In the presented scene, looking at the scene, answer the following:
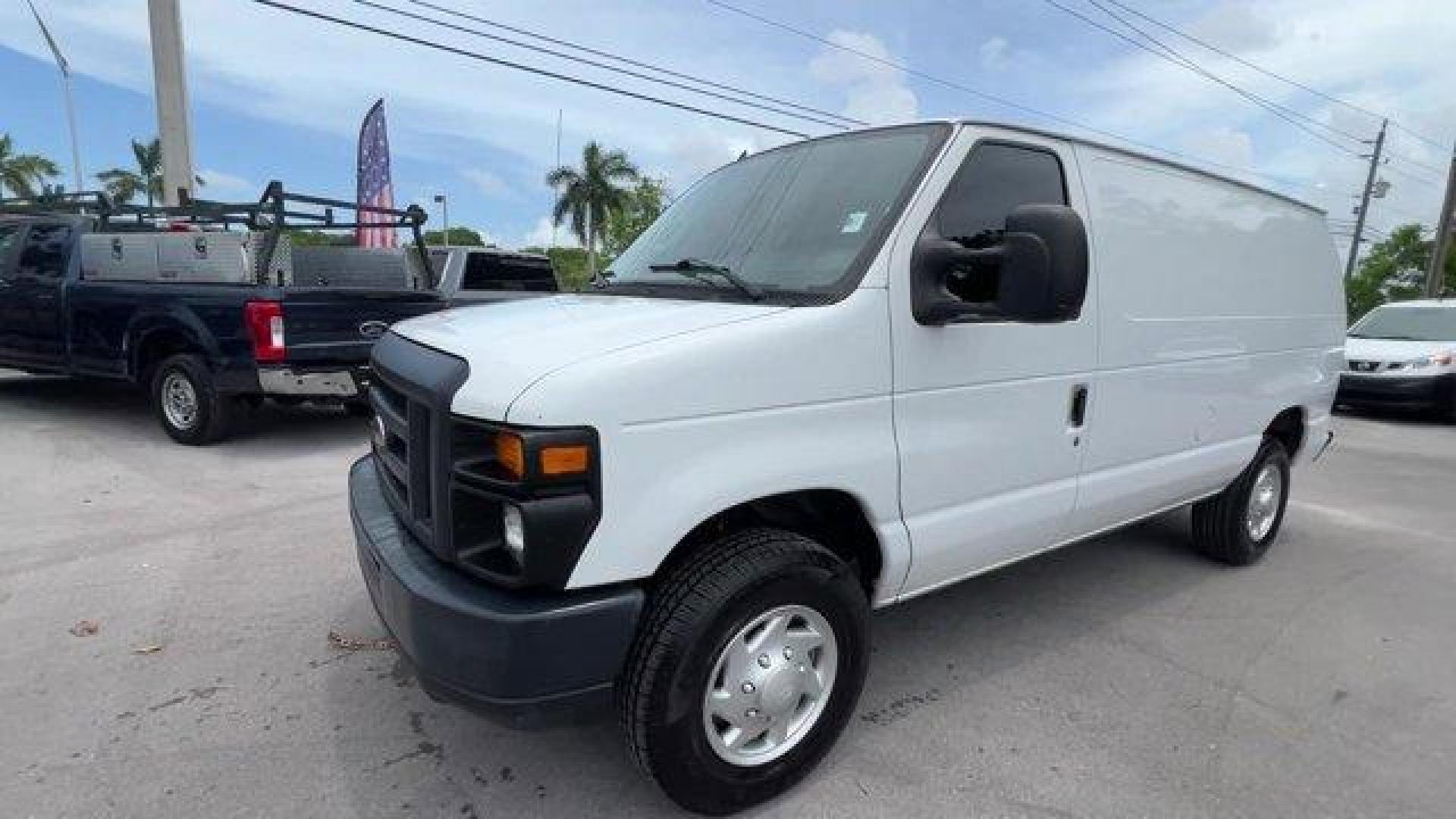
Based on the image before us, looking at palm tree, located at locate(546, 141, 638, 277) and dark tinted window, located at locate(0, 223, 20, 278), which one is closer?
dark tinted window, located at locate(0, 223, 20, 278)

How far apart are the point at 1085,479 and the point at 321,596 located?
3.45 m

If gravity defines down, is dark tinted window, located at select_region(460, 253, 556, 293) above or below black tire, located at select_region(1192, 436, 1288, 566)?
above

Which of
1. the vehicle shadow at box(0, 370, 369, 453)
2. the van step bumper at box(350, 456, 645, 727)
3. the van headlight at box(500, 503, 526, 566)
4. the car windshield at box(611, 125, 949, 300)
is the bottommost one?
the vehicle shadow at box(0, 370, 369, 453)

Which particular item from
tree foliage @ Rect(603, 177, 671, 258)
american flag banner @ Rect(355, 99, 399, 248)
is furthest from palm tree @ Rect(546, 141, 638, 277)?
american flag banner @ Rect(355, 99, 399, 248)

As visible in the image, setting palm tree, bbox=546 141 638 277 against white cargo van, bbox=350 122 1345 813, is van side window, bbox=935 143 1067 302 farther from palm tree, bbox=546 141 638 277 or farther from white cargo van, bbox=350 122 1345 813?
palm tree, bbox=546 141 638 277

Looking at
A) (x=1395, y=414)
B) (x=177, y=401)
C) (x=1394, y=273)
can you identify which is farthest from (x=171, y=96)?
(x=1394, y=273)

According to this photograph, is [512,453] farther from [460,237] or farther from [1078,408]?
[460,237]

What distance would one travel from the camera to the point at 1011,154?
299cm

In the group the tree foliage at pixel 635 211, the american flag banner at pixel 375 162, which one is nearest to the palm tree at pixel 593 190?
the tree foliage at pixel 635 211

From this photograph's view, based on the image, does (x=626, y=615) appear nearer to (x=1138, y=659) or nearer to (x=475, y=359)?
(x=475, y=359)

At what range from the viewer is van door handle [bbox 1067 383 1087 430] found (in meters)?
3.13

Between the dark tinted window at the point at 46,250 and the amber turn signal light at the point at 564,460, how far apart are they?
7.97 metres

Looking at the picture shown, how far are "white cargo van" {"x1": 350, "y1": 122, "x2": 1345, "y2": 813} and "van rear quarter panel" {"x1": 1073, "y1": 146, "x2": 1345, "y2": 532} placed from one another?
0.02m

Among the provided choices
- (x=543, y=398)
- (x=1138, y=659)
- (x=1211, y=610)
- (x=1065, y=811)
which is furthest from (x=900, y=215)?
(x=1211, y=610)
